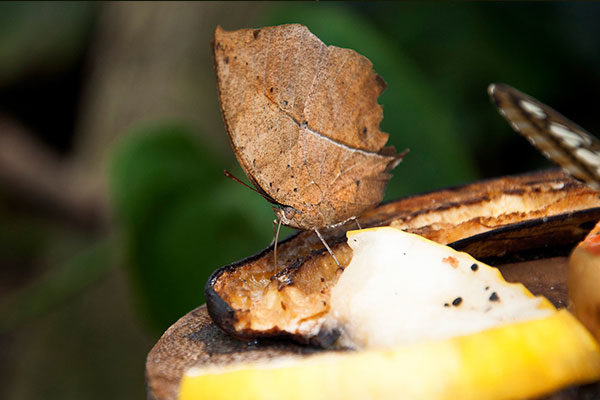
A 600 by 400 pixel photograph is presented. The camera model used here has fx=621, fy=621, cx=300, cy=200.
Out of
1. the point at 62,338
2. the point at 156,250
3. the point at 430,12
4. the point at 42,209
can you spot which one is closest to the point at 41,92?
the point at 42,209

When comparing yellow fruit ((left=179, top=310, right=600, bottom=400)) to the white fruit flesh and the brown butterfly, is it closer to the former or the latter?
the white fruit flesh

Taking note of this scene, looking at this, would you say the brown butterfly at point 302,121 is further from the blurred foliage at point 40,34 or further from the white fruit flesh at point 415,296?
the blurred foliage at point 40,34

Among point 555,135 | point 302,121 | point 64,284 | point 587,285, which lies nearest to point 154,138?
point 64,284

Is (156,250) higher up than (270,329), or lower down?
lower down

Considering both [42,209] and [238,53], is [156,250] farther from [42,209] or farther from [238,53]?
[42,209]

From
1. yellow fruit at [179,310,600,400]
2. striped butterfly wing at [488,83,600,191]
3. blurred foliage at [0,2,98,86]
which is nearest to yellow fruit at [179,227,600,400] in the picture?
yellow fruit at [179,310,600,400]

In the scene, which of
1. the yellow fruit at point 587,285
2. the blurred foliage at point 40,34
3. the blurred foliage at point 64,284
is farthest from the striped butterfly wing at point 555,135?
the blurred foliage at point 40,34
